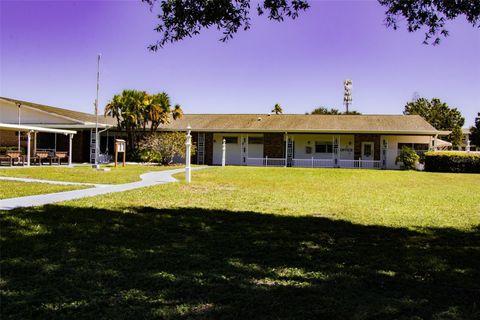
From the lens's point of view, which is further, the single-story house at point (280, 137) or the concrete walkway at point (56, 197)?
the single-story house at point (280, 137)

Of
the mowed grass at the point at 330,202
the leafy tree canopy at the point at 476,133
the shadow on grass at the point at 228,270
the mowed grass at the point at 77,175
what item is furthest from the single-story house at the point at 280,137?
the leafy tree canopy at the point at 476,133

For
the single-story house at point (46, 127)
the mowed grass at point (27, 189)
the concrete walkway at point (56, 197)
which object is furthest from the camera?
the single-story house at point (46, 127)

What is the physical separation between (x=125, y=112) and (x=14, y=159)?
343 inches

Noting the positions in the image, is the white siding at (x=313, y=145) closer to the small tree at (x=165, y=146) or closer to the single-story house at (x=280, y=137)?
the single-story house at (x=280, y=137)

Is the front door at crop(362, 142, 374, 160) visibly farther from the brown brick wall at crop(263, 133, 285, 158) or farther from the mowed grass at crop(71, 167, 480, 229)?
the mowed grass at crop(71, 167, 480, 229)

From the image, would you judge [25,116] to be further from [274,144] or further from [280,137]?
[280,137]

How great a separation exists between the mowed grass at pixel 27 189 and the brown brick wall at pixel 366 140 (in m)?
24.3

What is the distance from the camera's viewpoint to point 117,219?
805 centimetres

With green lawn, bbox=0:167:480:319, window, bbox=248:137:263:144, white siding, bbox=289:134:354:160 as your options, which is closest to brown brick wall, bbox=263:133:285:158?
window, bbox=248:137:263:144

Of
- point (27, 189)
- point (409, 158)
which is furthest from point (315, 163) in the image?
point (27, 189)

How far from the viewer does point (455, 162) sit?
2947 centimetres

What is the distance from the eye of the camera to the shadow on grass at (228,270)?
3.92 meters

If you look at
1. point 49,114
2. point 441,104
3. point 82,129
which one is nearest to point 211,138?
point 82,129

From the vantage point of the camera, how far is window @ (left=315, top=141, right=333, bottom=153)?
3425cm
